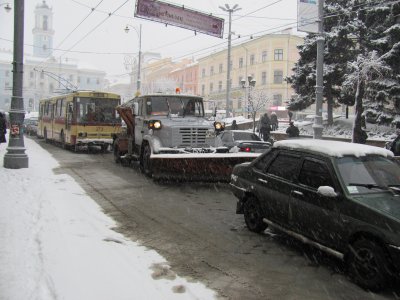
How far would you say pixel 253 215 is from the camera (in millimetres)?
7262

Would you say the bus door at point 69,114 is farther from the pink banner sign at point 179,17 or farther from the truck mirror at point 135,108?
the truck mirror at point 135,108

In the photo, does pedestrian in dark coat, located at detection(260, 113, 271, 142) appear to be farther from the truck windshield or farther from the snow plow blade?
the snow plow blade

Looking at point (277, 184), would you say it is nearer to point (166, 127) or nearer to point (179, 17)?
point (166, 127)

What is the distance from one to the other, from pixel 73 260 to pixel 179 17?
1558 centimetres

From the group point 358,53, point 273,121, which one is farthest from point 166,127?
point 273,121

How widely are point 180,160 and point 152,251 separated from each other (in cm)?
540

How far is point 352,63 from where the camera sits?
83.3 ft

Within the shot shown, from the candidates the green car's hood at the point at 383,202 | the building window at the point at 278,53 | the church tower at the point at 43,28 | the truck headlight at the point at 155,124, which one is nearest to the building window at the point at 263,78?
the building window at the point at 278,53

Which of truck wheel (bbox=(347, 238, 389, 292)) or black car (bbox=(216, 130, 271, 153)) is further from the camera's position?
black car (bbox=(216, 130, 271, 153))

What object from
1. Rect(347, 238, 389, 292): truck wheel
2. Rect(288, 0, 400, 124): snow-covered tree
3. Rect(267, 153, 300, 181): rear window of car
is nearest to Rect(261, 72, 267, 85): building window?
Rect(288, 0, 400, 124): snow-covered tree

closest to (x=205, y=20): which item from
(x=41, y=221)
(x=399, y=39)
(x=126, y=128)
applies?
(x=126, y=128)

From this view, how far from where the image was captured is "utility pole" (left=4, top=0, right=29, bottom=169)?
42.0 feet

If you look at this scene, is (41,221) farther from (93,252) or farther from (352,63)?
(352,63)

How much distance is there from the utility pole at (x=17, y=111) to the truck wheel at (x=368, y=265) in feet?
33.7
